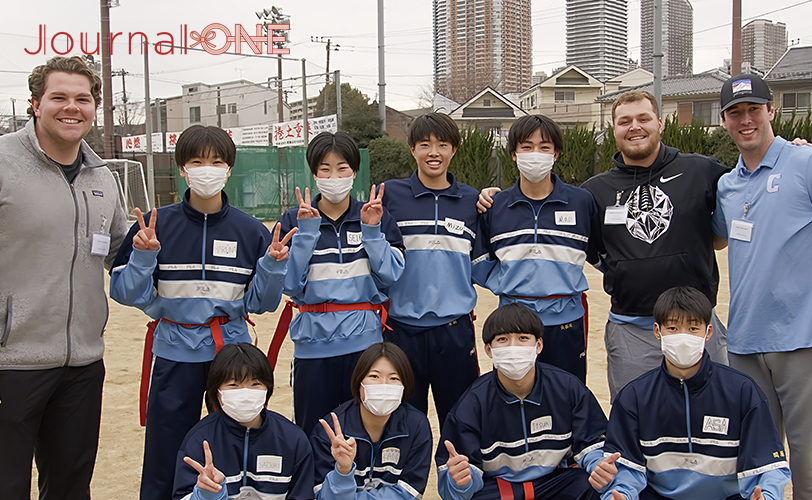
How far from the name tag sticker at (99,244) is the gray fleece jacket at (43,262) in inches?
1.0

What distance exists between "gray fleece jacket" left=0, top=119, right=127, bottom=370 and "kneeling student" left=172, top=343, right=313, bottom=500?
688 millimetres

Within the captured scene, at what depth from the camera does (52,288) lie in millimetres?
3191

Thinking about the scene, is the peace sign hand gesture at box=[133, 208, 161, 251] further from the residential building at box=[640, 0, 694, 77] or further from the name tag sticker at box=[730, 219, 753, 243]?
the residential building at box=[640, 0, 694, 77]

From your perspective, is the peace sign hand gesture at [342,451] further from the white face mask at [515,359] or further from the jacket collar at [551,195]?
the jacket collar at [551,195]

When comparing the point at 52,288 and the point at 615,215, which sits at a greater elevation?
the point at 615,215

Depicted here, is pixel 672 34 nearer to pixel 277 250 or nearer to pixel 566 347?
pixel 566 347

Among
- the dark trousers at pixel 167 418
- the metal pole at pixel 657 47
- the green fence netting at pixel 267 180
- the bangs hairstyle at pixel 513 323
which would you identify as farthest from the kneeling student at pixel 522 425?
the green fence netting at pixel 267 180

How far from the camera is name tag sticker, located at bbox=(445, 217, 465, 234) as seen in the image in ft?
13.2

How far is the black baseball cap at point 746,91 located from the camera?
3.50 metres

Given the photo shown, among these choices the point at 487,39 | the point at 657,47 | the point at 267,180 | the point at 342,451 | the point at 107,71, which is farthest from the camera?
the point at 487,39

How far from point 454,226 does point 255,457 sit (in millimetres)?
1722

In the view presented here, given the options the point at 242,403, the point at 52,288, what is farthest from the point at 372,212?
the point at 52,288

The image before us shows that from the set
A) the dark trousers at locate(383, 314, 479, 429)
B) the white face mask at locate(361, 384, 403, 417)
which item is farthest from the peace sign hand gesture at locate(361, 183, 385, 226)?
the white face mask at locate(361, 384, 403, 417)

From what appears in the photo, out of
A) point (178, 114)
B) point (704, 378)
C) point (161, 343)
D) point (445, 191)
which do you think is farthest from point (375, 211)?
point (178, 114)
